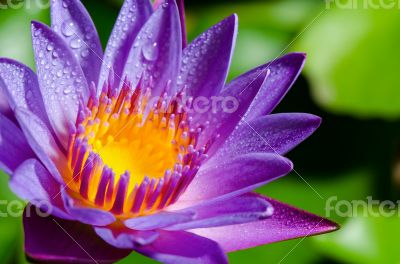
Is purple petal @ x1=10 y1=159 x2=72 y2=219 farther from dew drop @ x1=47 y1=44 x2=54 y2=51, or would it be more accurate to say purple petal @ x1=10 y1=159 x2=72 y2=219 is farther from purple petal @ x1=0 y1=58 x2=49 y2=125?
dew drop @ x1=47 y1=44 x2=54 y2=51

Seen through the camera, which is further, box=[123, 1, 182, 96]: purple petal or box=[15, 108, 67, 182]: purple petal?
box=[123, 1, 182, 96]: purple petal

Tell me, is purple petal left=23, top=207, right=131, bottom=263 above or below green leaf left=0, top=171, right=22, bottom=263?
above

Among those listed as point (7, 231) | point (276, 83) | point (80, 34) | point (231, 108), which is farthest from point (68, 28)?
point (7, 231)

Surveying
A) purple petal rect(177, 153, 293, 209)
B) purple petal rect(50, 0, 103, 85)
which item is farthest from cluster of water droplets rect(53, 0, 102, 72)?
purple petal rect(177, 153, 293, 209)

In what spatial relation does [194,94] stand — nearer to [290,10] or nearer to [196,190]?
[196,190]

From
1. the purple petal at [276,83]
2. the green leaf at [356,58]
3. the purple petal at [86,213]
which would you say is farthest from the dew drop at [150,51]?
the green leaf at [356,58]
